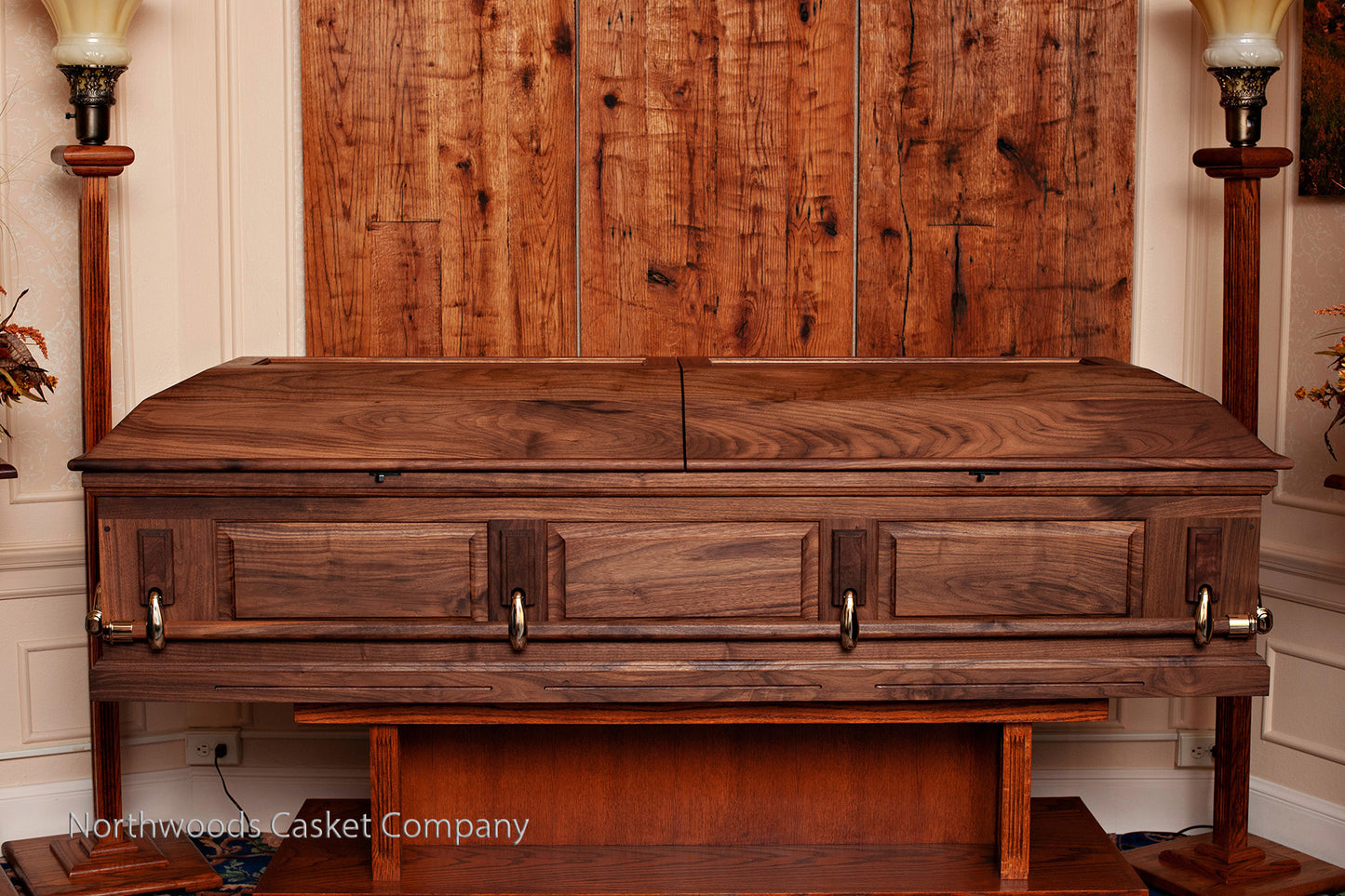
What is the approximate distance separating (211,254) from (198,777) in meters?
1.31

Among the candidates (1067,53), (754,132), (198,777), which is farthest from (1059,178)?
(198,777)

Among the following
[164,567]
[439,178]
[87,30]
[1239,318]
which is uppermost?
[87,30]

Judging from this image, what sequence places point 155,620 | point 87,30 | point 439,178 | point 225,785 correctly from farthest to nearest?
1. point 225,785
2. point 439,178
3. point 87,30
4. point 155,620

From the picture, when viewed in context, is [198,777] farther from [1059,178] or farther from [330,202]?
[1059,178]

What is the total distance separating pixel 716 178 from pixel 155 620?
1.60m

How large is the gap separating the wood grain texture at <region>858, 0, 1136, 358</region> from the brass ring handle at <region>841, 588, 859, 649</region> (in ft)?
3.06

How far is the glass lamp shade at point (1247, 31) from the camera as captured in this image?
2344mm

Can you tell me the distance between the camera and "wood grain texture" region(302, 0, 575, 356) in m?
2.67

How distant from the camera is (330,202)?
271 cm

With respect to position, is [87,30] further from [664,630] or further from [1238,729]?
[1238,729]

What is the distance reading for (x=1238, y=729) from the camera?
2465 mm

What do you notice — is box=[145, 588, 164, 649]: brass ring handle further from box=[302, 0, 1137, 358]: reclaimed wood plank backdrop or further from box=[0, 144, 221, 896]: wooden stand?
box=[302, 0, 1137, 358]: reclaimed wood plank backdrop

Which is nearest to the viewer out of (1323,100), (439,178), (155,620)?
(155,620)

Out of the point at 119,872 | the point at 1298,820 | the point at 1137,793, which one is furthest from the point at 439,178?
the point at 1298,820
